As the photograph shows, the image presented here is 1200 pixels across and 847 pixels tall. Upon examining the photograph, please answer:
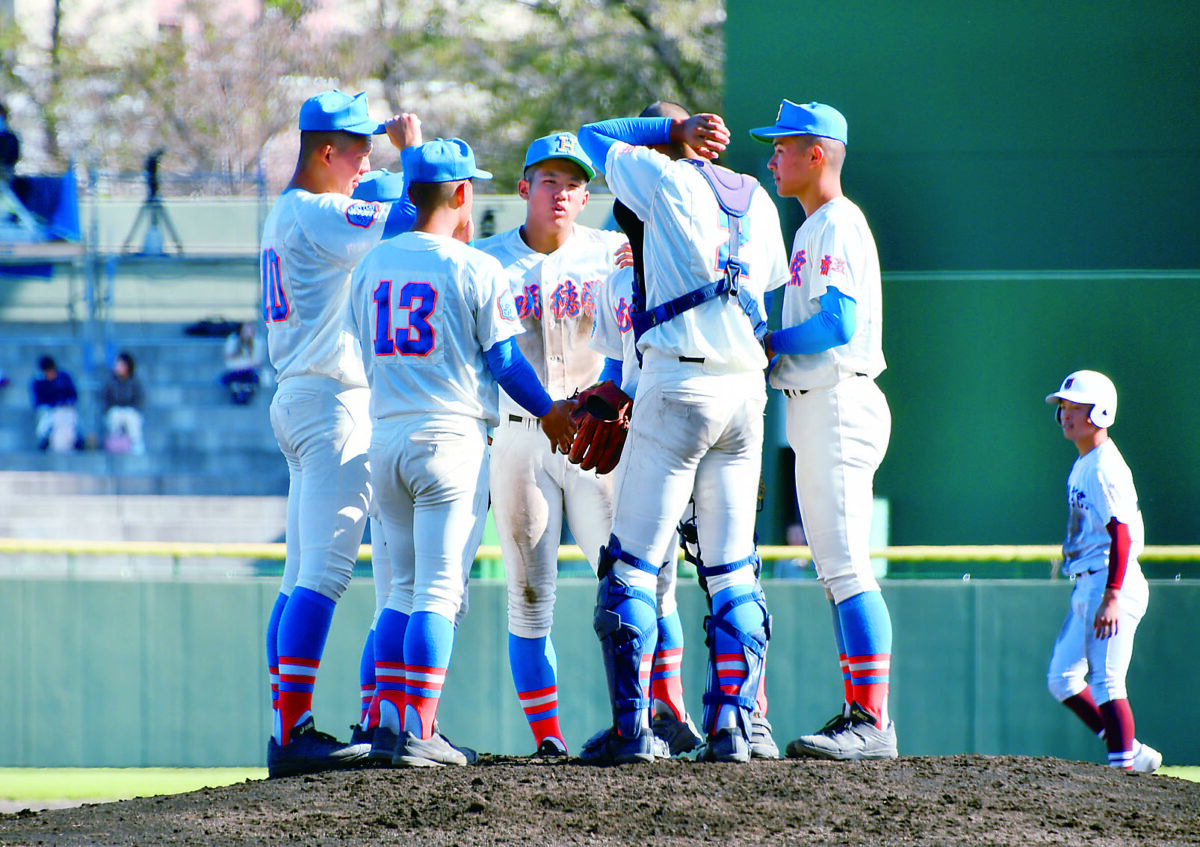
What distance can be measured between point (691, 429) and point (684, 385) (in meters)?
0.13

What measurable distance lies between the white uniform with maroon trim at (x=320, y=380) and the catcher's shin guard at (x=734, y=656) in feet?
4.03

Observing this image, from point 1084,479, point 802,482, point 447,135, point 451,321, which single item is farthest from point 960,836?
point 447,135

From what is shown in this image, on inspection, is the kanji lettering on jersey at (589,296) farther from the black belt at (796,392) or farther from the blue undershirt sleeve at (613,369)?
the black belt at (796,392)

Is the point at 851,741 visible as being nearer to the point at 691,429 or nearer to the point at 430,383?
the point at 691,429

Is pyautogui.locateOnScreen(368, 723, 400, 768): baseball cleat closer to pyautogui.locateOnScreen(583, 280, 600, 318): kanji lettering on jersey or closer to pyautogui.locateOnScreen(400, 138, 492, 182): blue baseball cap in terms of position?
pyautogui.locateOnScreen(583, 280, 600, 318): kanji lettering on jersey

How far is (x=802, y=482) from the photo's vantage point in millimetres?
4055

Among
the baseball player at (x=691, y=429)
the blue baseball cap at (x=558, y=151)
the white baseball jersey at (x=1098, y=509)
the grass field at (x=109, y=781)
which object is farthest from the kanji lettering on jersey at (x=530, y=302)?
the grass field at (x=109, y=781)

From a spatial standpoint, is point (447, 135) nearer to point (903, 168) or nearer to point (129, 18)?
point (129, 18)

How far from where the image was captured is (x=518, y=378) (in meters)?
3.98

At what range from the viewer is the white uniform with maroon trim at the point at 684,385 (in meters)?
3.80

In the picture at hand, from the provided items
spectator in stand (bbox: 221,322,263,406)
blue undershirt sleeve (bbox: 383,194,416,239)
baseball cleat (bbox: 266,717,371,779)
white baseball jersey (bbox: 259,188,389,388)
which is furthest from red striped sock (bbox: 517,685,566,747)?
spectator in stand (bbox: 221,322,263,406)

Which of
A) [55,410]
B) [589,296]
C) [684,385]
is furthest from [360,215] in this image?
[55,410]

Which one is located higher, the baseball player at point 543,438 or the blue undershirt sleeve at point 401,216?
the blue undershirt sleeve at point 401,216

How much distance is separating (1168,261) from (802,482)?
402cm
